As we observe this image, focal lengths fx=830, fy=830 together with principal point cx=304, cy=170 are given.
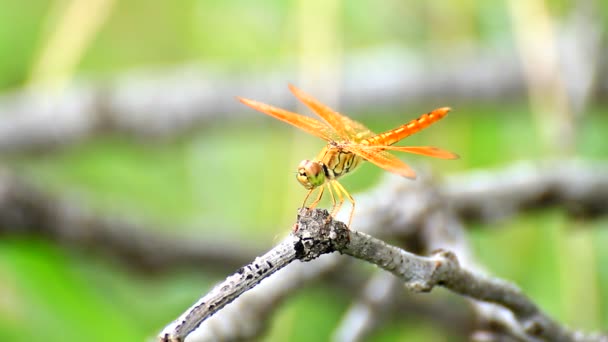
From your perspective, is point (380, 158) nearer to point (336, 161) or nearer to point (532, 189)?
point (336, 161)

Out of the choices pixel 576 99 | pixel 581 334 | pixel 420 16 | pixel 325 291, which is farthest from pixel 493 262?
pixel 581 334

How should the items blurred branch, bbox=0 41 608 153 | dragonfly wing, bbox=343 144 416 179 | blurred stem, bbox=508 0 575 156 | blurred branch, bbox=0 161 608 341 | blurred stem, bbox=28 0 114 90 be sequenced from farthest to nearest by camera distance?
blurred branch, bbox=0 41 608 153 → blurred stem, bbox=28 0 114 90 → blurred stem, bbox=508 0 575 156 → blurred branch, bbox=0 161 608 341 → dragonfly wing, bbox=343 144 416 179

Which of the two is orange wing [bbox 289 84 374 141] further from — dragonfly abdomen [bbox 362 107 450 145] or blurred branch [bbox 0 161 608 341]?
blurred branch [bbox 0 161 608 341]

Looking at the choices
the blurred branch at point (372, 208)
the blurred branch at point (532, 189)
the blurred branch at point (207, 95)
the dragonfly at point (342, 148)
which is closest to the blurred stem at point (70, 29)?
the blurred branch at point (372, 208)

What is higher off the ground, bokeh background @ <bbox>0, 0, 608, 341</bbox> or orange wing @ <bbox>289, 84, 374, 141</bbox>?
bokeh background @ <bbox>0, 0, 608, 341</bbox>

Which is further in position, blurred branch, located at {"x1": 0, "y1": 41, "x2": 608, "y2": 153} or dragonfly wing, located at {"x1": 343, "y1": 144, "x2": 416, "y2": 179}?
blurred branch, located at {"x1": 0, "y1": 41, "x2": 608, "y2": 153}

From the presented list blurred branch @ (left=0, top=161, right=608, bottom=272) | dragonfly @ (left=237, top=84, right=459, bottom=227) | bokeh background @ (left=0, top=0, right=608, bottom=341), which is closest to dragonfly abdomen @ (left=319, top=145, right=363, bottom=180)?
dragonfly @ (left=237, top=84, right=459, bottom=227)

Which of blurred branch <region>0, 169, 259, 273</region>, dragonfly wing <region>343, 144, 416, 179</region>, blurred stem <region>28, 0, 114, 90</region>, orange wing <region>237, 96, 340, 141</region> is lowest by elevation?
dragonfly wing <region>343, 144, 416, 179</region>

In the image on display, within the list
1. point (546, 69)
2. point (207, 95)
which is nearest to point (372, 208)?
point (546, 69)
